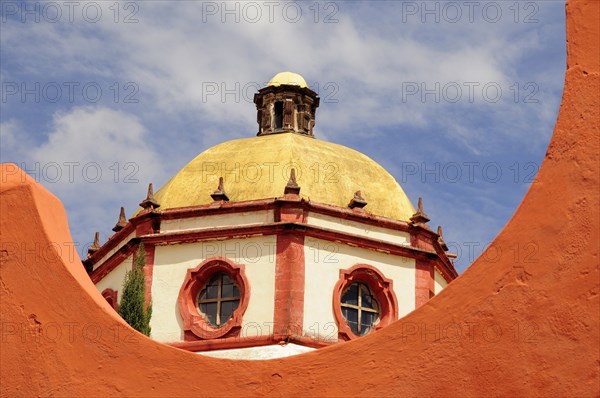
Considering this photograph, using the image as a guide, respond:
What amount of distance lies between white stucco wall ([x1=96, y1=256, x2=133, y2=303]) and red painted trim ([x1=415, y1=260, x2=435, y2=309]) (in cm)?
493

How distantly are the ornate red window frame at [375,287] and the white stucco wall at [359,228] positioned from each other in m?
0.65

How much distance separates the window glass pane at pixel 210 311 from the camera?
18.5m

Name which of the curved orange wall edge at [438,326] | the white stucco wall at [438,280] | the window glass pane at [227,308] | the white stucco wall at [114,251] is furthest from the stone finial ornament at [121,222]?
the curved orange wall edge at [438,326]

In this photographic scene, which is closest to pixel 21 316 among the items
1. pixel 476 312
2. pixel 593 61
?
pixel 476 312

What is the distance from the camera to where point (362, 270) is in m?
18.9

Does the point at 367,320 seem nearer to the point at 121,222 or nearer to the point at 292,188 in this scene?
the point at 292,188

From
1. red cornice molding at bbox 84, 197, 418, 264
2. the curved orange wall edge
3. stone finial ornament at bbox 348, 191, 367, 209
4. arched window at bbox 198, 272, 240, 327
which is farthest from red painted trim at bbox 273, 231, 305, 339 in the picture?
the curved orange wall edge

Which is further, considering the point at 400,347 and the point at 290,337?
the point at 290,337

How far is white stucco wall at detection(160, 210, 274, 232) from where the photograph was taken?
18.9 m

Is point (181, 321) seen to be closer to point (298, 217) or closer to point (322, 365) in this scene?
point (298, 217)

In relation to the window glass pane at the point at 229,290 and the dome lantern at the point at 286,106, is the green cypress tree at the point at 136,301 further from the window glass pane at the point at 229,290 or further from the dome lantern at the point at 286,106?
the dome lantern at the point at 286,106

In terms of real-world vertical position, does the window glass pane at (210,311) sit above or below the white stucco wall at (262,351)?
above

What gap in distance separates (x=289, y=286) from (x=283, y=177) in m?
2.62

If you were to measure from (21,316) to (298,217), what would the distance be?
1362 centimetres
